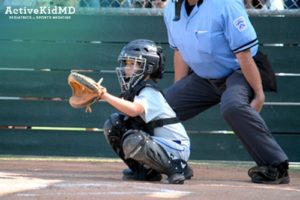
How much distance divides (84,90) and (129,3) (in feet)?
9.83

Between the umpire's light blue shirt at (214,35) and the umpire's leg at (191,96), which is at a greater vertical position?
the umpire's light blue shirt at (214,35)

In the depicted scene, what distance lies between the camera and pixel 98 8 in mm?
7773

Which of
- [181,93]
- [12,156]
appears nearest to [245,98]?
[181,93]

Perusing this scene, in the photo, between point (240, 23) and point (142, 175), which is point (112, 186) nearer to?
point (142, 175)

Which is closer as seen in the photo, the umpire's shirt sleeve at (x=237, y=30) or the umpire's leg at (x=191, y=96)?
the umpire's shirt sleeve at (x=237, y=30)

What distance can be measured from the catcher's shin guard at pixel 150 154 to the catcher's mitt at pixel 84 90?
0.37 meters

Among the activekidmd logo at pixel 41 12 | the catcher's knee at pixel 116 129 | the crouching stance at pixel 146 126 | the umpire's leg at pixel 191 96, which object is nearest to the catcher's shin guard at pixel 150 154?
the crouching stance at pixel 146 126

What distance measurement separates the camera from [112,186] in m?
4.87

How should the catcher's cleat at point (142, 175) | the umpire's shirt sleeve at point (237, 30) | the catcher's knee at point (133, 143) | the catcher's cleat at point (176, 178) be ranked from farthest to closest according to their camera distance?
1. the umpire's shirt sleeve at point (237, 30)
2. the catcher's cleat at point (142, 175)
3. the catcher's cleat at point (176, 178)
4. the catcher's knee at point (133, 143)

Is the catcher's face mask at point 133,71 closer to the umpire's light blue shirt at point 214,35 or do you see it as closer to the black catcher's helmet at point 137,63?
the black catcher's helmet at point 137,63

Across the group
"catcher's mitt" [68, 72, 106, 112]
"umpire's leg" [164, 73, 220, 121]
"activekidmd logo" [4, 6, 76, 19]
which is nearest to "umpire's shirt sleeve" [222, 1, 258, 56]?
"umpire's leg" [164, 73, 220, 121]

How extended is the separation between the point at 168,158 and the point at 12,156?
2930 millimetres

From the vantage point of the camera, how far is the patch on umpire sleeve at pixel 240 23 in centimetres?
570

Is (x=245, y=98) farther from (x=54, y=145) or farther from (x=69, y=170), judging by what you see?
(x=54, y=145)
